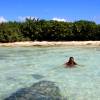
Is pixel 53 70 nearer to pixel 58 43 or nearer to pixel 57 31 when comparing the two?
pixel 58 43

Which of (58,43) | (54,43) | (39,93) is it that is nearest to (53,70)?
(39,93)

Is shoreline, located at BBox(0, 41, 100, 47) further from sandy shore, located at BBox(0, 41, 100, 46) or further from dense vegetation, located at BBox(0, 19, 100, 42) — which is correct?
dense vegetation, located at BBox(0, 19, 100, 42)

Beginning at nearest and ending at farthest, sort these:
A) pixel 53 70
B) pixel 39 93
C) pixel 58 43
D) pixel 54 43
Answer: pixel 39 93 → pixel 53 70 → pixel 54 43 → pixel 58 43

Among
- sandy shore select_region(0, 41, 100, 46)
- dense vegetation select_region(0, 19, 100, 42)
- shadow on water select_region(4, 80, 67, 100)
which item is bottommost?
shadow on water select_region(4, 80, 67, 100)

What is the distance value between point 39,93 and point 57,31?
1897cm

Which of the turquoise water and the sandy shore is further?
the sandy shore

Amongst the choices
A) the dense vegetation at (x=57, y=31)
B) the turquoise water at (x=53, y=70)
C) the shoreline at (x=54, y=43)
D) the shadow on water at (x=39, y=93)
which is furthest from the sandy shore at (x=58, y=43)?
the shadow on water at (x=39, y=93)

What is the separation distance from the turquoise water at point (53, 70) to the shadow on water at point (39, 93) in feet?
1.25

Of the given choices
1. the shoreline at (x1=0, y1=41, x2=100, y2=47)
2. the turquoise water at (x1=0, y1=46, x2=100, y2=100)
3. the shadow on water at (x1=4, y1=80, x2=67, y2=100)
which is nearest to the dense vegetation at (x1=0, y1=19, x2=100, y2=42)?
the shoreline at (x1=0, y1=41, x2=100, y2=47)

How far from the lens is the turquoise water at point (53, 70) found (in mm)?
14405

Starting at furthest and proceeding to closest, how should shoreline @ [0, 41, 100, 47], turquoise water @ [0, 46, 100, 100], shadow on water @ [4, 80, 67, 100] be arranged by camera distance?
1. shoreline @ [0, 41, 100, 47]
2. turquoise water @ [0, 46, 100, 100]
3. shadow on water @ [4, 80, 67, 100]

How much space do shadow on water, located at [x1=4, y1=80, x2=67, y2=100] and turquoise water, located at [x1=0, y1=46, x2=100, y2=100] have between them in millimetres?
380

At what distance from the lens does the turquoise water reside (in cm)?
1440

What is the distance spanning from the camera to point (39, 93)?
510 inches
